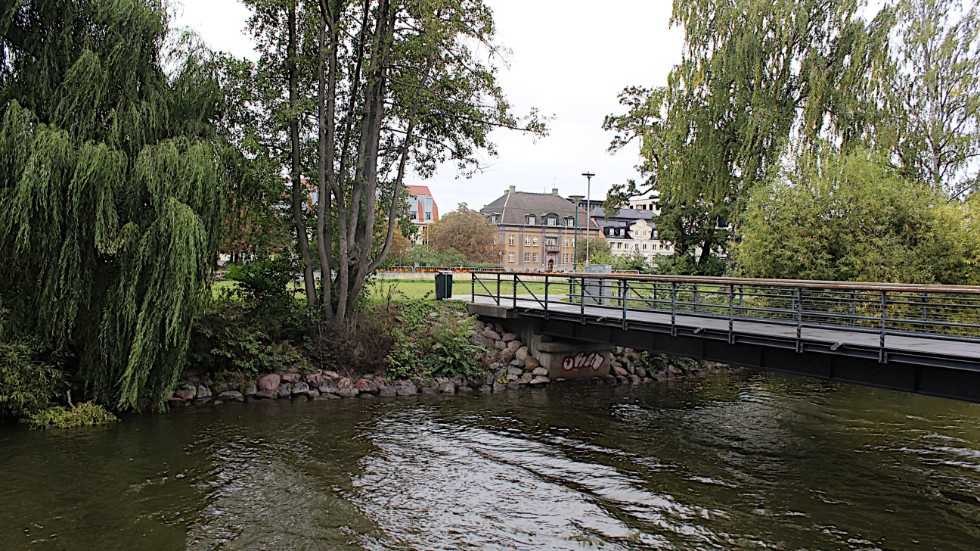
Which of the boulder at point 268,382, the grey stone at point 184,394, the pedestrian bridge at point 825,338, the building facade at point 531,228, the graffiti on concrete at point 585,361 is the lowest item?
the grey stone at point 184,394

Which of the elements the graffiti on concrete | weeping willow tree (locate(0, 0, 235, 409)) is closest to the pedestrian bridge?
the graffiti on concrete

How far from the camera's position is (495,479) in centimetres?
1012

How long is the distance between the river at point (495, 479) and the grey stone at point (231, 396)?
403 mm

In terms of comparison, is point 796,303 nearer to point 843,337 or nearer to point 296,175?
point 843,337

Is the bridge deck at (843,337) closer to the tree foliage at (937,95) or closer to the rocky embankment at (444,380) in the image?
the rocky embankment at (444,380)

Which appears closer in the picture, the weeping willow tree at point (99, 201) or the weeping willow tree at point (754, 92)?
the weeping willow tree at point (99, 201)

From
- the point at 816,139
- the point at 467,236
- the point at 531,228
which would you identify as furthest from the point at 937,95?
the point at 531,228

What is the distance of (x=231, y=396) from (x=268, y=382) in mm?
895

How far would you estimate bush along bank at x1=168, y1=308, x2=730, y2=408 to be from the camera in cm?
1517

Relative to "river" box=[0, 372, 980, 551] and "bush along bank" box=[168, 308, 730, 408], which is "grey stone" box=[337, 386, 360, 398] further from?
"river" box=[0, 372, 980, 551]

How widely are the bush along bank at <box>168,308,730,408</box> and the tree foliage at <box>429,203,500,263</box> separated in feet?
160

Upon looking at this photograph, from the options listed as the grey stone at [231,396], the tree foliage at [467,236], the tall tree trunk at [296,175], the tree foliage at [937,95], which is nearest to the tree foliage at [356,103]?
the tall tree trunk at [296,175]

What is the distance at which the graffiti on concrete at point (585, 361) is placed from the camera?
1886cm

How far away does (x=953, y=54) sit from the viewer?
27.1m
